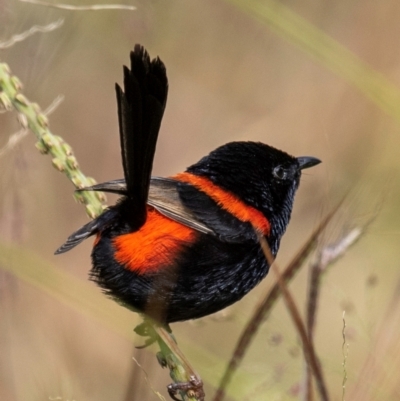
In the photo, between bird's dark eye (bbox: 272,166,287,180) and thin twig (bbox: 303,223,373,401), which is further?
bird's dark eye (bbox: 272,166,287,180)

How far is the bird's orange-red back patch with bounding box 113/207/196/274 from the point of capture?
2.50m

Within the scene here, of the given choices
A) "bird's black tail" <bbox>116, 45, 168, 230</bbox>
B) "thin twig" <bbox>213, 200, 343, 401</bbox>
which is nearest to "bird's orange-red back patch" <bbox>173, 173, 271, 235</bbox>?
"bird's black tail" <bbox>116, 45, 168, 230</bbox>

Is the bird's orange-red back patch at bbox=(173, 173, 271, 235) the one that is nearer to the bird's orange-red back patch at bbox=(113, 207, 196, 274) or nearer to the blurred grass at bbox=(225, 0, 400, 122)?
the bird's orange-red back patch at bbox=(113, 207, 196, 274)

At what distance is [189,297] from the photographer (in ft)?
8.63

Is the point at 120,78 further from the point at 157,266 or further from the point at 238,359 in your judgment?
the point at 238,359

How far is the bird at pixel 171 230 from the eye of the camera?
89.0 inches

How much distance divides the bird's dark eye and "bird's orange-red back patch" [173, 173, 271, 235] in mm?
228

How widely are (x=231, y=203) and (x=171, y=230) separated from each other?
0.42 metres

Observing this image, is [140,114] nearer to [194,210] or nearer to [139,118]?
[139,118]

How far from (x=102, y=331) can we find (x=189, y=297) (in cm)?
180

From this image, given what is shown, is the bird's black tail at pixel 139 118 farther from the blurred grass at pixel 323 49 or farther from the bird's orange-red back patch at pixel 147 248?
the blurred grass at pixel 323 49

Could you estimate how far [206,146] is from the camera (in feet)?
16.8

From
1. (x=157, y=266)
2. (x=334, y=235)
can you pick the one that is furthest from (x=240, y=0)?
(x=334, y=235)

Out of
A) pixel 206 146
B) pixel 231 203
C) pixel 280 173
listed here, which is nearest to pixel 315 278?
pixel 231 203
